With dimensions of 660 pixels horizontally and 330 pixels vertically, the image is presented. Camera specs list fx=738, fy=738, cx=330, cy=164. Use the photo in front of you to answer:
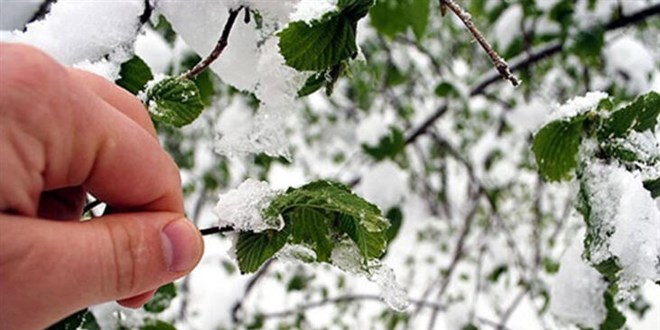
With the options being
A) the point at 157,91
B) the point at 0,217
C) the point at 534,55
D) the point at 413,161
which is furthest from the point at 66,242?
the point at 413,161

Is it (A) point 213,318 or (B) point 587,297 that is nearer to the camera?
(B) point 587,297

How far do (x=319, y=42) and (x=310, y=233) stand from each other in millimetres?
132

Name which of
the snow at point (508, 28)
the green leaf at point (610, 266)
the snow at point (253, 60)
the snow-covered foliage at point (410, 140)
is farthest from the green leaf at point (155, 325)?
the snow at point (508, 28)

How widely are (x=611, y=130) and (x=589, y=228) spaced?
79mm

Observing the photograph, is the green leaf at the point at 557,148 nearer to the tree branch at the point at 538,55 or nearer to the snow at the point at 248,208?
the snow at the point at 248,208

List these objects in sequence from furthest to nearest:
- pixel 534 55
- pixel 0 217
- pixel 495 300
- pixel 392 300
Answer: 1. pixel 495 300
2. pixel 534 55
3. pixel 392 300
4. pixel 0 217

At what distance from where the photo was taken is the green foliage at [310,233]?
0.49m

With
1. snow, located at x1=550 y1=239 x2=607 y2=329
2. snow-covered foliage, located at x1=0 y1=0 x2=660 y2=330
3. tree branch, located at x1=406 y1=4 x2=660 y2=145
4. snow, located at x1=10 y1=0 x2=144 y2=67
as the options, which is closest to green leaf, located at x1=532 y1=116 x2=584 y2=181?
snow-covered foliage, located at x1=0 y1=0 x2=660 y2=330

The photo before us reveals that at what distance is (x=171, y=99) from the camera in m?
0.52

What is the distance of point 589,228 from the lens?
0.54m

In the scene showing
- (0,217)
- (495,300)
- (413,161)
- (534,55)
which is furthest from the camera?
(495,300)

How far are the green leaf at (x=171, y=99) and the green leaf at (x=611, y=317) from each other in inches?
16.8

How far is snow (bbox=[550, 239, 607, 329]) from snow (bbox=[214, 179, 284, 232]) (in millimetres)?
343

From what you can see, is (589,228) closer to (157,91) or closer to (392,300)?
(392,300)
